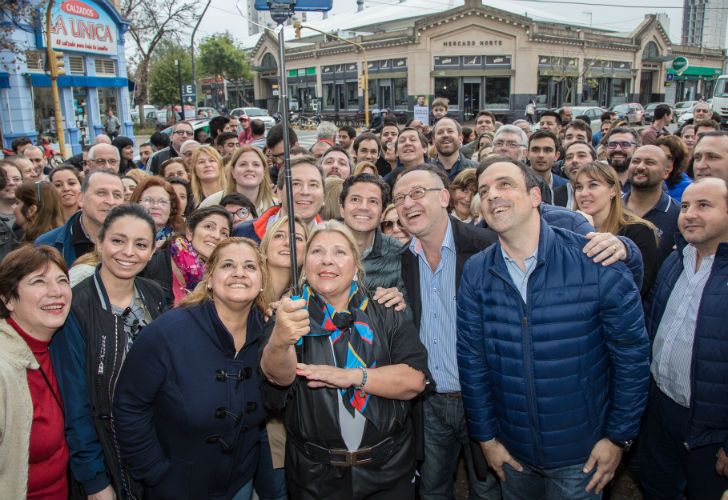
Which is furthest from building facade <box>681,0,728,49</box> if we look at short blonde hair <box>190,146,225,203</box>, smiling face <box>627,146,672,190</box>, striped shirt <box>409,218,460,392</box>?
striped shirt <box>409,218,460,392</box>

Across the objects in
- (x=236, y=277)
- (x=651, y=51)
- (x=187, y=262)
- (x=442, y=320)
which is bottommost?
(x=442, y=320)

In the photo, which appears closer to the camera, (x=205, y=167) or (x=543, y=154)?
(x=543, y=154)

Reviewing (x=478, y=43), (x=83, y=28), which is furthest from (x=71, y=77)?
(x=478, y=43)

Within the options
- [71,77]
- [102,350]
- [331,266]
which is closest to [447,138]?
[331,266]

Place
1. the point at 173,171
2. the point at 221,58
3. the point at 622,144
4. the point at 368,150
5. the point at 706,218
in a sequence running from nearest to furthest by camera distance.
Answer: the point at 706,218
the point at 622,144
the point at 173,171
the point at 368,150
the point at 221,58

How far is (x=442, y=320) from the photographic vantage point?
354 centimetres

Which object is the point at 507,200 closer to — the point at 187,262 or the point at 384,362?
the point at 384,362

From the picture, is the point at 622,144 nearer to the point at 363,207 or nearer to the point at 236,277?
the point at 363,207

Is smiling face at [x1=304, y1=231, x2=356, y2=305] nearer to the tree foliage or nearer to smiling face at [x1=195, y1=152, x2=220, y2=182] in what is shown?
smiling face at [x1=195, y1=152, x2=220, y2=182]

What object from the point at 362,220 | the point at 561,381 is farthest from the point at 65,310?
the point at 561,381

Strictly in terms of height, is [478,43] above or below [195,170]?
above

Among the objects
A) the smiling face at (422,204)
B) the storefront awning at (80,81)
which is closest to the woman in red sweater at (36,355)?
the smiling face at (422,204)

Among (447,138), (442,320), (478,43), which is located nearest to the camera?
(442,320)

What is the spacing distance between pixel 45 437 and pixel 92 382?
14.3 inches
